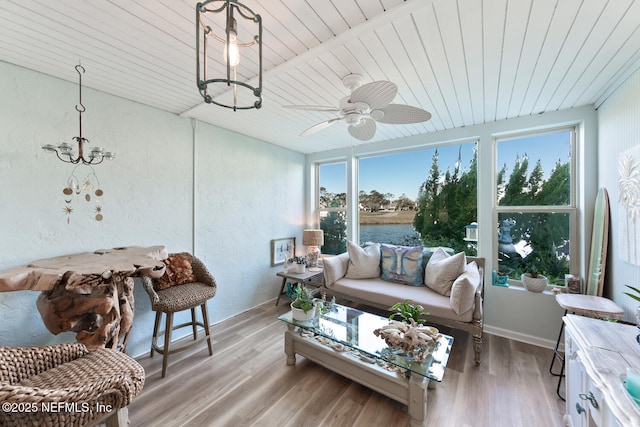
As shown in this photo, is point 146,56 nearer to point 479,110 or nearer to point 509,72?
point 509,72

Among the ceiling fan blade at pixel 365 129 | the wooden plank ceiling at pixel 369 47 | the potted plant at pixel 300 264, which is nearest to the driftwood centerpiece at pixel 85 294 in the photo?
the wooden plank ceiling at pixel 369 47

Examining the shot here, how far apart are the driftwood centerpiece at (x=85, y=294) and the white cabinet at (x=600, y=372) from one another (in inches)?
90.7

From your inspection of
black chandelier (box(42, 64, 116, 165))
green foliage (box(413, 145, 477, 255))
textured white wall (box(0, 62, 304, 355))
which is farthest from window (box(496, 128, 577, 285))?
black chandelier (box(42, 64, 116, 165))

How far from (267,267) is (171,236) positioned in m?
1.42

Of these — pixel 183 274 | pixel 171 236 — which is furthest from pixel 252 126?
pixel 183 274

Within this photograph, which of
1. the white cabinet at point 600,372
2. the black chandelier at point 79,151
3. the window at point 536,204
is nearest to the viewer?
the white cabinet at point 600,372

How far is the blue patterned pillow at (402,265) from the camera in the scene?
9.36 ft

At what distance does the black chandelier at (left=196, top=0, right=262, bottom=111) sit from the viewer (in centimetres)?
86

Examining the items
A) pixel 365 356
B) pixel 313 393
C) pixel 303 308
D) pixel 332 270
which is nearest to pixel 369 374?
pixel 365 356

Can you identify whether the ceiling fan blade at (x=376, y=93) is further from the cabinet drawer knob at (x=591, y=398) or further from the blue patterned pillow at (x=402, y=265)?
the blue patterned pillow at (x=402, y=265)

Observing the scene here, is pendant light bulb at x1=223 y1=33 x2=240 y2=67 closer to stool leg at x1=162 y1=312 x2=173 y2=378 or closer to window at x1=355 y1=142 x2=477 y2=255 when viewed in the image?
stool leg at x1=162 y1=312 x2=173 y2=378

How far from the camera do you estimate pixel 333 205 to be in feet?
13.8

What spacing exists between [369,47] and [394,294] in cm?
225

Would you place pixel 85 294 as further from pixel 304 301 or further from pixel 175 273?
pixel 304 301
